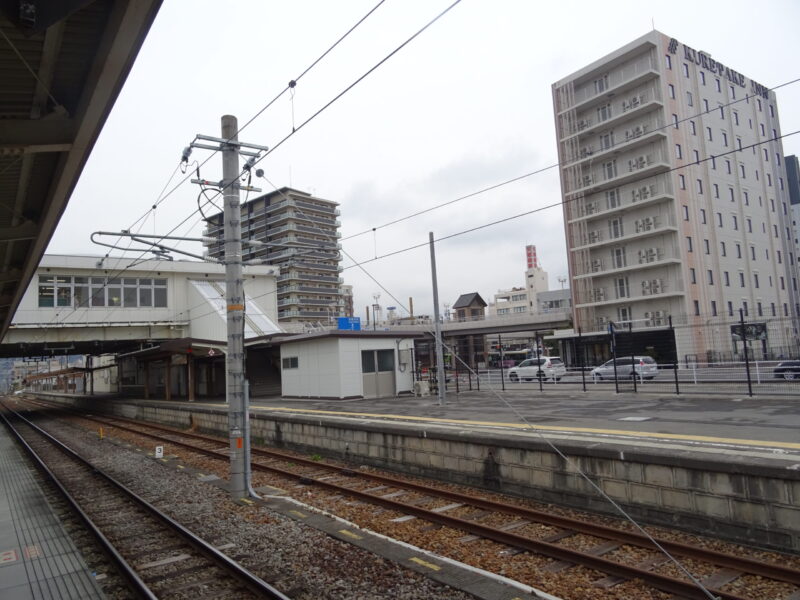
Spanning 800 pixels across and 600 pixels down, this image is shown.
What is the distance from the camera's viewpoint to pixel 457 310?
89250 millimetres

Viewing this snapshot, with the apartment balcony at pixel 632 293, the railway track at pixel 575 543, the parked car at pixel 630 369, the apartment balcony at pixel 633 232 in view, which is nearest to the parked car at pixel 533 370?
the parked car at pixel 630 369

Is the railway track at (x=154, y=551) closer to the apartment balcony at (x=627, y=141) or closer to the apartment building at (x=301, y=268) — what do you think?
the apartment balcony at (x=627, y=141)

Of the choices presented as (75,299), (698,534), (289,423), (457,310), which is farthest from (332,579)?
(457,310)

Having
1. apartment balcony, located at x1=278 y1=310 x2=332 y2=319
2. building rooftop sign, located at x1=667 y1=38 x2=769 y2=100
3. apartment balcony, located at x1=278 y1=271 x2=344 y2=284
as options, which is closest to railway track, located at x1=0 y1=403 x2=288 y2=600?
building rooftop sign, located at x1=667 y1=38 x2=769 y2=100

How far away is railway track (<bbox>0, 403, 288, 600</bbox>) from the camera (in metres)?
6.04

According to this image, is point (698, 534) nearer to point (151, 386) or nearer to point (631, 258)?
Result: point (631, 258)

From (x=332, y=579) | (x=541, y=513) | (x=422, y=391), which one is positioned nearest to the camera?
(x=332, y=579)

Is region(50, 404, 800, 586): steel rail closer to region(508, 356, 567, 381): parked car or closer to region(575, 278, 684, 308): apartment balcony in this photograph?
region(508, 356, 567, 381): parked car

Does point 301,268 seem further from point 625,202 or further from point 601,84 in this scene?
point 625,202

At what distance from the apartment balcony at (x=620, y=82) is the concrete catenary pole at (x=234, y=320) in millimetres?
44791

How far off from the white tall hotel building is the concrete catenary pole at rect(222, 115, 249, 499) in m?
38.4

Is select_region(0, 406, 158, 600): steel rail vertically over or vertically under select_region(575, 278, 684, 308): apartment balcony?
under

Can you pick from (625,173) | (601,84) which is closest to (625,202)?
(625,173)

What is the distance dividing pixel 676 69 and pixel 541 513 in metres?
50.6
